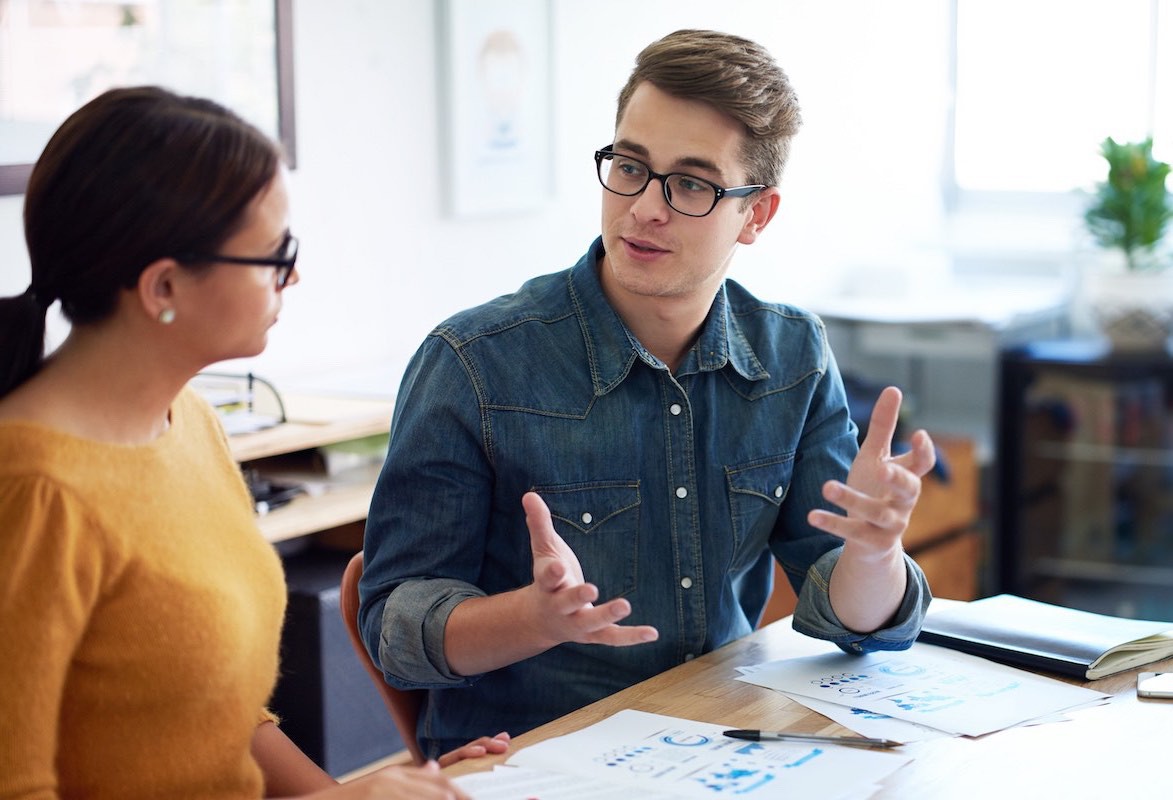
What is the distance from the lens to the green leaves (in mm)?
3836

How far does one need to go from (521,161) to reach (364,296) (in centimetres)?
53

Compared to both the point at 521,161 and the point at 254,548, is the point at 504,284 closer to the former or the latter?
the point at 521,161

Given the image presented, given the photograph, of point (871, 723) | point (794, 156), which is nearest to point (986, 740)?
point (871, 723)

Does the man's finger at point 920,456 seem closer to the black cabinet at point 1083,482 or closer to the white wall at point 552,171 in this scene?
the white wall at point 552,171

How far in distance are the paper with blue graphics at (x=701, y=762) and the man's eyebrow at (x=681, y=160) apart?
65cm

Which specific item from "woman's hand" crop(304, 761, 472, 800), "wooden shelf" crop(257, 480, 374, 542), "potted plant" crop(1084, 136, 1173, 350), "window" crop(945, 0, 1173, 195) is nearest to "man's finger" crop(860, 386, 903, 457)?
"woman's hand" crop(304, 761, 472, 800)

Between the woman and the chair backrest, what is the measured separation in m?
0.40

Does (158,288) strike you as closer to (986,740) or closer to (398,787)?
(398,787)

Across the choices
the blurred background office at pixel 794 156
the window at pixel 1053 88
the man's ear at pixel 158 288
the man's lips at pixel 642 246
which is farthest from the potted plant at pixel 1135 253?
the man's ear at pixel 158 288

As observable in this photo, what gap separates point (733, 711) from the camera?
140 cm

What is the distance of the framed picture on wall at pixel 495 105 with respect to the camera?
117 inches

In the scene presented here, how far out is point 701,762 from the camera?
1255mm

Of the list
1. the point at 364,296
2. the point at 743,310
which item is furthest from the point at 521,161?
the point at 743,310

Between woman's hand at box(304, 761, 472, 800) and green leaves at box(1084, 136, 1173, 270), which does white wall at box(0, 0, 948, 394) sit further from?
woman's hand at box(304, 761, 472, 800)
